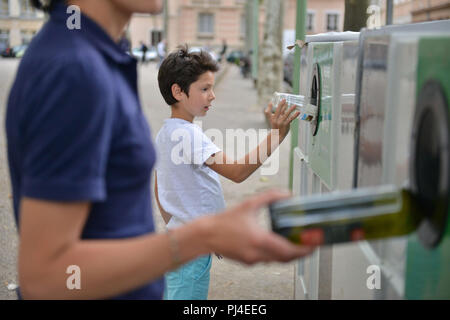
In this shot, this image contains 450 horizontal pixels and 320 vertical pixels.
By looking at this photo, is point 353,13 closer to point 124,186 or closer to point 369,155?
point 369,155

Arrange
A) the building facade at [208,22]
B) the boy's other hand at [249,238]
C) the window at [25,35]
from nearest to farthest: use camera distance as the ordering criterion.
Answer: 1. the boy's other hand at [249,238]
2. the building facade at [208,22]
3. the window at [25,35]

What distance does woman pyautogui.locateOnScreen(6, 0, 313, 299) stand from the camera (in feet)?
3.74

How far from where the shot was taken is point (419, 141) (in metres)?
1.45

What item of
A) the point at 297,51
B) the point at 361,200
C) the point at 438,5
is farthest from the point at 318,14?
the point at 361,200

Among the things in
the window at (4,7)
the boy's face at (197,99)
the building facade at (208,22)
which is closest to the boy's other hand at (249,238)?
the boy's face at (197,99)

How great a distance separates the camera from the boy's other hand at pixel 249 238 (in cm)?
112

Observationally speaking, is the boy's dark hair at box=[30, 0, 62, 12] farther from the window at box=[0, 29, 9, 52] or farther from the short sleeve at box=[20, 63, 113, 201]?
the window at box=[0, 29, 9, 52]

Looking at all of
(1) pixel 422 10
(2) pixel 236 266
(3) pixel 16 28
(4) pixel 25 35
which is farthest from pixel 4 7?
(2) pixel 236 266

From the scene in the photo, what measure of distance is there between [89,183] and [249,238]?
1.01 feet

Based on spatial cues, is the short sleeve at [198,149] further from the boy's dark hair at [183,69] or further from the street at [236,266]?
the street at [236,266]

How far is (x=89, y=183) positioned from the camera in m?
1.16

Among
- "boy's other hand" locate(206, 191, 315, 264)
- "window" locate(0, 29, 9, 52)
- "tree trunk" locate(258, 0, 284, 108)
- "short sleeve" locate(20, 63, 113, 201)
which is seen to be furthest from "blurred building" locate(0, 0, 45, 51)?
"boy's other hand" locate(206, 191, 315, 264)

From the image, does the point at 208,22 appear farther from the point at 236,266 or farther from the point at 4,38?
the point at 236,266
